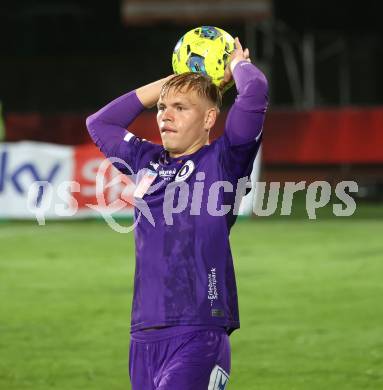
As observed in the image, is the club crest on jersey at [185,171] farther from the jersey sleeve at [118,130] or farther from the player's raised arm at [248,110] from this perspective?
the jersey sleeve at [118,130]

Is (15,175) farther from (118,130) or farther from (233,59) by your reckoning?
(233,59)

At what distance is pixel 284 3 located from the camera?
114ft

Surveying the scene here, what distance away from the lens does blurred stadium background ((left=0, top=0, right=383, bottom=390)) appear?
8664mm

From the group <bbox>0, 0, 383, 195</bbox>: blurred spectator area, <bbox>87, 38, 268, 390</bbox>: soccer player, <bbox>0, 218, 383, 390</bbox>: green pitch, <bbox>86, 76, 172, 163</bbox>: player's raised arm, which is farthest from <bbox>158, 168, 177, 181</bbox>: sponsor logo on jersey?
<bbox>0, 0, 383, 195</bbox>: blurred spectator area

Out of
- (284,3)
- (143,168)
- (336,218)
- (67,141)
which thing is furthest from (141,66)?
(143,168)

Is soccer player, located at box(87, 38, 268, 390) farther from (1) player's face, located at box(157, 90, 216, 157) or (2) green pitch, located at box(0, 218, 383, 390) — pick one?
(2) green pitch, located at box(0, 218, 383, 390)

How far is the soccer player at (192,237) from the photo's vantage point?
14.5 feet

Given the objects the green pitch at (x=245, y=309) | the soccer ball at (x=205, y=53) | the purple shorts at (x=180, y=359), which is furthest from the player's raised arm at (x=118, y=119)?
the green pitch at (x=245, y=309)

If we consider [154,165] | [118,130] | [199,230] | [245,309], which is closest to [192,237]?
[199,230]

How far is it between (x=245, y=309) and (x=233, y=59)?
6.21 metres

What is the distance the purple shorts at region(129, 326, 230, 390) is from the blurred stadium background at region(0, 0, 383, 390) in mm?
3200

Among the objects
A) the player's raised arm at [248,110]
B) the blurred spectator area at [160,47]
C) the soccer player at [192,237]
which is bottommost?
the soccer player at [192,237]

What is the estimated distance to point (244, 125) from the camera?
4.41 meters

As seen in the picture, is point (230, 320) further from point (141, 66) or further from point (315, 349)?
point (141, 66)
